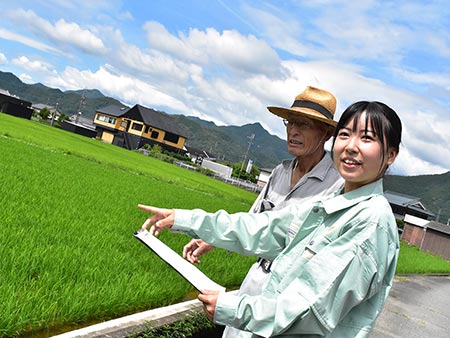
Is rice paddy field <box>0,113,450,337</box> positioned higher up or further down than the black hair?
further down

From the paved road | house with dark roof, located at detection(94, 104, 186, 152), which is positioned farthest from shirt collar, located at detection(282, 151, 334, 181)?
house with dark roof, located at detection(94, 104, 186, 152)

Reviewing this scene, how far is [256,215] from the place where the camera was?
1.79 meters

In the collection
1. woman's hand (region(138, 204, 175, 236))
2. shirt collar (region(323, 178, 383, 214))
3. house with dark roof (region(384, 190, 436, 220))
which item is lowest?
woman's hand (region(138, 204, 175, 236))

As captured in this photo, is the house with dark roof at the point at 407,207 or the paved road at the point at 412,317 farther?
the house with dark roof at the point at 407,207

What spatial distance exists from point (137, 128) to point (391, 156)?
176 ft

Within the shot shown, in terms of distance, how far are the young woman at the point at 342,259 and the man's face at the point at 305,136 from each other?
0.92 meters

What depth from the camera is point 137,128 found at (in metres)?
53.8

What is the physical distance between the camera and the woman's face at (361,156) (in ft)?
4.68

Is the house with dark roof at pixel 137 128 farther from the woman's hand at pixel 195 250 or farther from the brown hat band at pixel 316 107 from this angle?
the woman's hand at pixel 195 250

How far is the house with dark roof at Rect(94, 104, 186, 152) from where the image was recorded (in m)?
53.8

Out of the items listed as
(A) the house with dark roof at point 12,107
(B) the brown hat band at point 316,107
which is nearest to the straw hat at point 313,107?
(B) the brown hat band at point 316,107

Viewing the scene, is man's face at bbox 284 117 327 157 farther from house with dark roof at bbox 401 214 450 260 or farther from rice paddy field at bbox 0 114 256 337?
house with dark roof at bbox 401 214 450 260

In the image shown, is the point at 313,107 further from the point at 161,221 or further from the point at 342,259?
the point at 342,259

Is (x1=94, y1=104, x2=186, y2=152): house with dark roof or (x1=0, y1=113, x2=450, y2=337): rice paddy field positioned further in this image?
(x1=94, y1=104, x2=186, y2=152): house with dark roof
